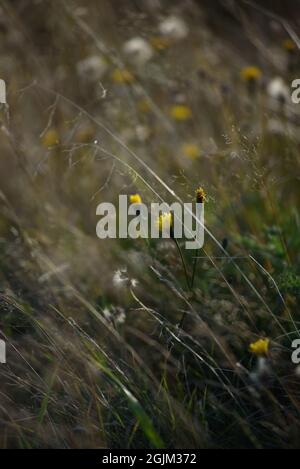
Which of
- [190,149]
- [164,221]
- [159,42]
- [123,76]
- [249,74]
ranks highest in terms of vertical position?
[159,42]

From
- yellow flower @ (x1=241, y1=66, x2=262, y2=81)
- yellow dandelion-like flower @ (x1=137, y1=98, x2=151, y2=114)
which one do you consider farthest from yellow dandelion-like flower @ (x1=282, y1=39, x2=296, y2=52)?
yellow dandelion-like flower @ (x1=137, y1=98, x2=151, y2=114)

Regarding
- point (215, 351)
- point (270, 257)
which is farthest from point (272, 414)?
point (270, 257)

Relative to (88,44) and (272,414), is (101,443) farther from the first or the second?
(88,44)

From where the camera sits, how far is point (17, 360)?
166cm

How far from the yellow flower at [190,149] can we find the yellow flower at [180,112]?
0.71 ft

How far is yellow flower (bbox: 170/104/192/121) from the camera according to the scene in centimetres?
315

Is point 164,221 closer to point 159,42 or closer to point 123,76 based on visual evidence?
point 123,76

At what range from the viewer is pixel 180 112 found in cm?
317

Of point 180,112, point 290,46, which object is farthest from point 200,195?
point 180,112

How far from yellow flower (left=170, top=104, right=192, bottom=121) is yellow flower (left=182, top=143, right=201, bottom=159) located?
0.71ft

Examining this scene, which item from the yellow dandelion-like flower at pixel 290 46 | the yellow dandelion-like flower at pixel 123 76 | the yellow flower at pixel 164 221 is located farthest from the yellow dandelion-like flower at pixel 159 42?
the yellow flower at pixel 164 221

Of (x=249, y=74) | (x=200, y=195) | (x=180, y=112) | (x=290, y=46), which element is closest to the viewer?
(x=200, y=195)

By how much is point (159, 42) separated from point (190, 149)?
0.52m

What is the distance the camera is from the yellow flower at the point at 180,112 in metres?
3.15
